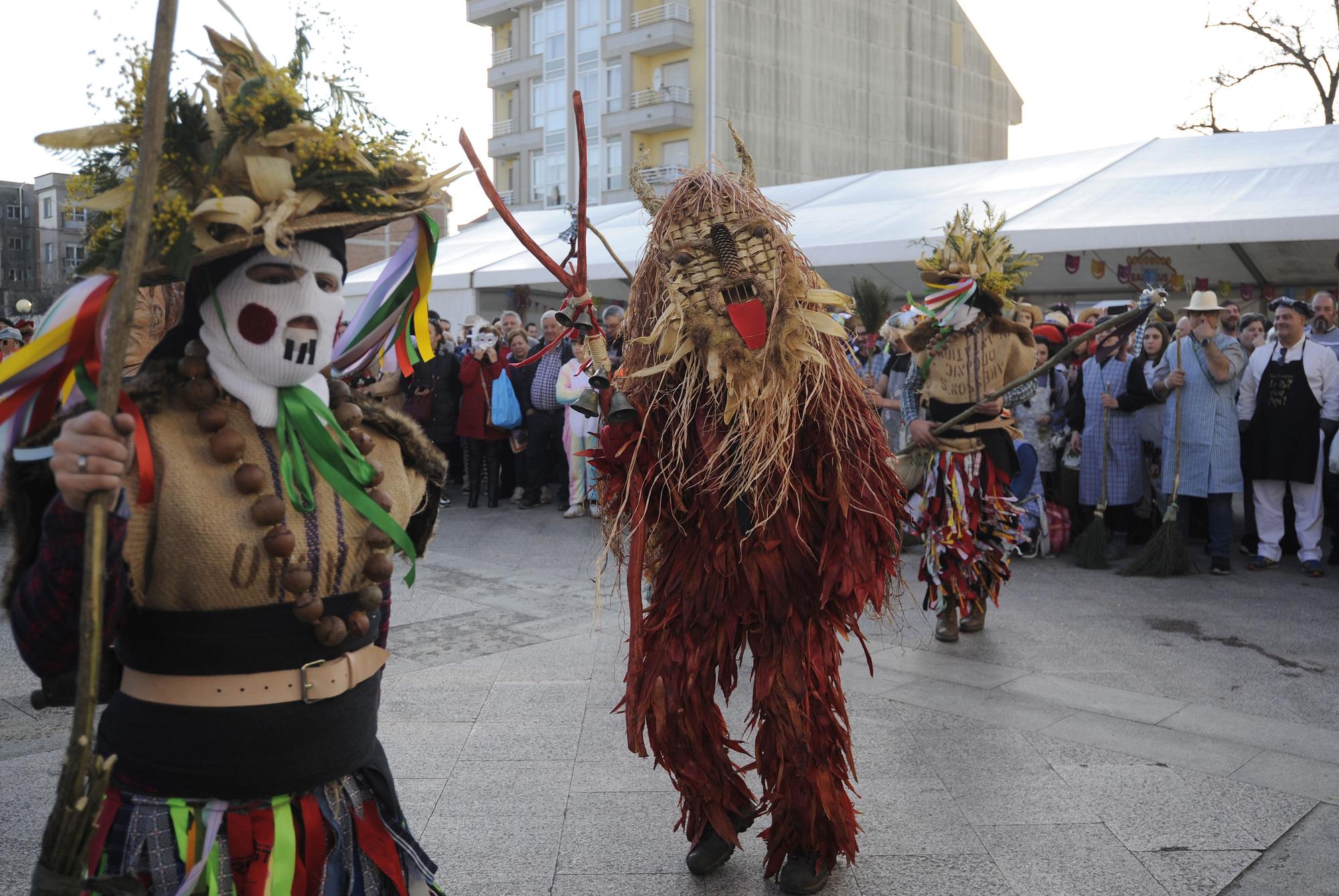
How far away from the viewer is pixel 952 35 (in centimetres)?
4934

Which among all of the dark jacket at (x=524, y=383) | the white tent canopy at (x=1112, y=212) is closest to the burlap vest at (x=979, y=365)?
the white tent canopy at (x=1112, y=212)

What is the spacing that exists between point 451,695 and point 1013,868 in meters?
2.75

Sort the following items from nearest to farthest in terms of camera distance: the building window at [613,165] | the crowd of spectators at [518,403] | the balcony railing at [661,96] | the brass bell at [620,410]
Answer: the brass bell at [620,410]
the crowd of spectators at [518,403]
the balcony railing at [661,96]
the building window at [613,165]

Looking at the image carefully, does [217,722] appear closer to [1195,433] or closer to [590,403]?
[590,403]

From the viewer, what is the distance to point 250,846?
2076mm

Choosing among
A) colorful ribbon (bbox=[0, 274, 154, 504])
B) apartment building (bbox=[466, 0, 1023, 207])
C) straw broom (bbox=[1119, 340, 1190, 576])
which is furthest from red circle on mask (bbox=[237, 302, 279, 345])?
apartment building (bbox=[466, 0, 1023, 207])

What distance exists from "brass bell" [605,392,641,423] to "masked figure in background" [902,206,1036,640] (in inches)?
128

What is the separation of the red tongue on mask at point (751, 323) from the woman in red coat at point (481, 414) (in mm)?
8984

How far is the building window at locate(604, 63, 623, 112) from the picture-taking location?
39594 mm

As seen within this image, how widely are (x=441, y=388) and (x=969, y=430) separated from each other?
24.6 feet

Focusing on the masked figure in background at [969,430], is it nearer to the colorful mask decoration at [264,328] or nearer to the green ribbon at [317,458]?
the green ribbon at [317,458]

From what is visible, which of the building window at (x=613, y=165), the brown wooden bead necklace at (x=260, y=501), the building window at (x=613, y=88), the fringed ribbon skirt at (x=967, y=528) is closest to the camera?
the brown wooden bead necklace at (x=260, y=501)

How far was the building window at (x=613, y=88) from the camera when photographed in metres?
39.6

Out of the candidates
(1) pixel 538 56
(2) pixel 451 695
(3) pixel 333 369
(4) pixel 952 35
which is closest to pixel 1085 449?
(2) pixel 451 695
